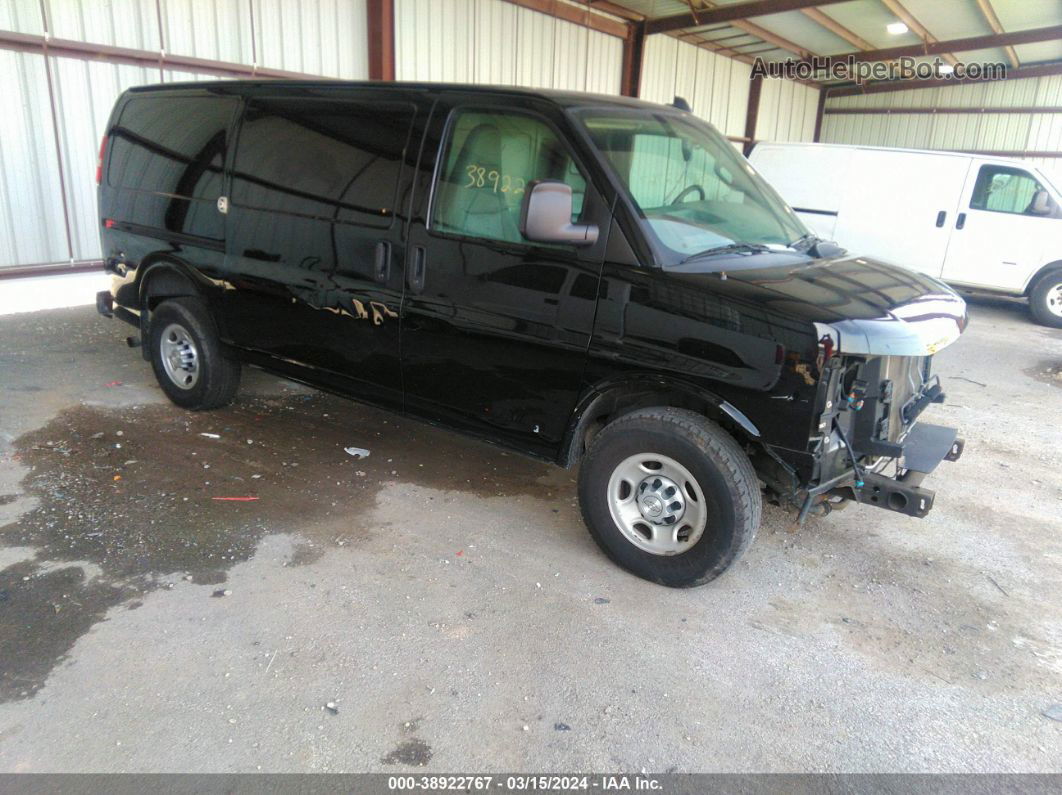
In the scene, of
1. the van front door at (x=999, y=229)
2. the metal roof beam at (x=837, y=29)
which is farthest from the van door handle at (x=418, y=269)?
the metal roof beam at (x=837, y=29)

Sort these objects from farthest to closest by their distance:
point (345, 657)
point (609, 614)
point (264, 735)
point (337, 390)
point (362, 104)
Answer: point (337, 390) < point (362, 104) < point (609, 614) < point (345, 657) < point (264, 735)

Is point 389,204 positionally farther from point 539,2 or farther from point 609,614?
point 539,2

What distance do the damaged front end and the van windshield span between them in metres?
0.79

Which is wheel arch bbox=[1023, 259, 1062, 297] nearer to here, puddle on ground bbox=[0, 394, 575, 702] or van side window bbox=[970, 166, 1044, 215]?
van side window bbox=[970, 166, 1044, 215]

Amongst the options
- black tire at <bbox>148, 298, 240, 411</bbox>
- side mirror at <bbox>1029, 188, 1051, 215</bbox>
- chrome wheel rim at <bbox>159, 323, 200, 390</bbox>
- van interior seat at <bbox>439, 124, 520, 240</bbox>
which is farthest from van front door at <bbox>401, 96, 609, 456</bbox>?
side mirror at <bbox>1029, 188, 1051, 215</bbox>

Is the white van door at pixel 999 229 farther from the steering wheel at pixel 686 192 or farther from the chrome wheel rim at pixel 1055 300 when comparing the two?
the steering wheel at pixel 686 192

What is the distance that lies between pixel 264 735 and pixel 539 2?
42.1 feet

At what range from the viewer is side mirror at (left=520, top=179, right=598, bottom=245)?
126 inches

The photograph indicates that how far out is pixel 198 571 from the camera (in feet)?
11.4

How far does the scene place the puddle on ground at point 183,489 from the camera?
10.6 feet

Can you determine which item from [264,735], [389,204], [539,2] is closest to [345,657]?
[264,735]

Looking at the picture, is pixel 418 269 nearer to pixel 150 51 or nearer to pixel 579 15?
pixel 150 51

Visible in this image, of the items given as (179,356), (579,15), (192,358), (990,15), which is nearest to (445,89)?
(192,358)

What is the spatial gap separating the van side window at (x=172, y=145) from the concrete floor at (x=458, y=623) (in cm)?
162
